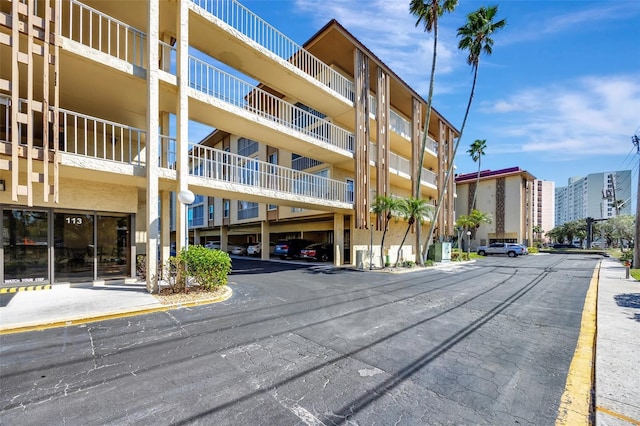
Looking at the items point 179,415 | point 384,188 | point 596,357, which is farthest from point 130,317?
point 384,188

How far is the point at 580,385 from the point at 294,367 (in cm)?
392

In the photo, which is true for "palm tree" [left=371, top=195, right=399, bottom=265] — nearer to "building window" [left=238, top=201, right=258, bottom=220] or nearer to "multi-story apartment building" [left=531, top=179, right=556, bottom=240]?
"building window" [left=238, top=201, right=258, bottom=220]

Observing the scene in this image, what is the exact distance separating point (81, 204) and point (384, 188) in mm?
15127

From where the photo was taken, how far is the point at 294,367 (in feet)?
13.9

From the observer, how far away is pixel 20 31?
698cm

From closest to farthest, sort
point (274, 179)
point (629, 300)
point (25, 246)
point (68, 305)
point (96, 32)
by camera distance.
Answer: point (68, 305) → point (629, 300) → point (25, 246) → point (96, 32) → point (274, 179)

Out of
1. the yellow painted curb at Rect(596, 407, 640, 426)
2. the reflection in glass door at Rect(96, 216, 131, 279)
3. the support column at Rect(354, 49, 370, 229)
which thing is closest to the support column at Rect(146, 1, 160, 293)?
the reflection in glass door at Rect(96, 216, 131, 279)

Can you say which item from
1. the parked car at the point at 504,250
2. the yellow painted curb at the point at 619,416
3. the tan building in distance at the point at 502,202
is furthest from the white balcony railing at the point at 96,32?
the tan building in distance at the point at 502,202

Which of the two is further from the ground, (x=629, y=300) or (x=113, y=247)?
(x=113, y=247)

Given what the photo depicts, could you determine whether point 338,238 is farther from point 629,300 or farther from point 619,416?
point 619,416

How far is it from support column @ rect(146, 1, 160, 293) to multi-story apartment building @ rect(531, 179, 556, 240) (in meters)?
112

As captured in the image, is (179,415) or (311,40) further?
(311,40)

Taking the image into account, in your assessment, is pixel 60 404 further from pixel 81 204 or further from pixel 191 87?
pixel 191 87

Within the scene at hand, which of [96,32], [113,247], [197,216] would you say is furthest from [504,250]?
[96,32]
